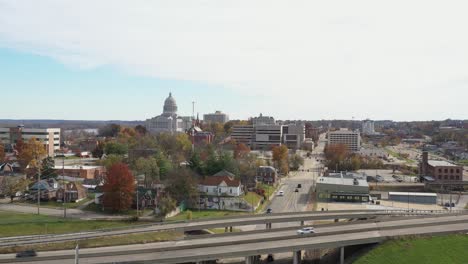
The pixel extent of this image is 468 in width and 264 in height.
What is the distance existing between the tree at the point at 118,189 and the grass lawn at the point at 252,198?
14.2 m

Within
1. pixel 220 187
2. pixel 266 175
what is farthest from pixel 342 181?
pixel 220 187

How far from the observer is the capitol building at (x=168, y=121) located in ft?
495

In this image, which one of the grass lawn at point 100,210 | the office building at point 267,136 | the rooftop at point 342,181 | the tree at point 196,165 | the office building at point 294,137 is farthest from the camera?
the office building at point 294,137

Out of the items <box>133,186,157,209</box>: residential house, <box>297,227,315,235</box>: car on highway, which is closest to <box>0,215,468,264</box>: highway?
<box>297,227,315,235</box>: car on highway

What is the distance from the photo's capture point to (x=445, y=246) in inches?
1168

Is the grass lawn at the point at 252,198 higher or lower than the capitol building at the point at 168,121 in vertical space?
lower

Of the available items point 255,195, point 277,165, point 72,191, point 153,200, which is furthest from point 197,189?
point 277,165

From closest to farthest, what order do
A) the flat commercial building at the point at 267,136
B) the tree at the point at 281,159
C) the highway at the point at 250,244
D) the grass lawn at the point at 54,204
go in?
1. the highway at the point at 250,244
2. the grass lawn at the point at 54,204
3. the tree at the point at 281,159
4. the flat commercial building at the point at 267,136

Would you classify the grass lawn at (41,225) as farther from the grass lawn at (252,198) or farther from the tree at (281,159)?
the tree at (281,159)

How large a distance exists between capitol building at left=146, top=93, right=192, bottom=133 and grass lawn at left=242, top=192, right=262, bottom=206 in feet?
301

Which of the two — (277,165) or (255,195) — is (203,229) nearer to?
(255,195)

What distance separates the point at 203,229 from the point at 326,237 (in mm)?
10343

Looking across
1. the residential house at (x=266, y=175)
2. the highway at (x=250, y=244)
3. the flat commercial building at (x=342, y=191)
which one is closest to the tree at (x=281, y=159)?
the residential house at (x=266, y=175)

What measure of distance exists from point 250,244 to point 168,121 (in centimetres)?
12459
